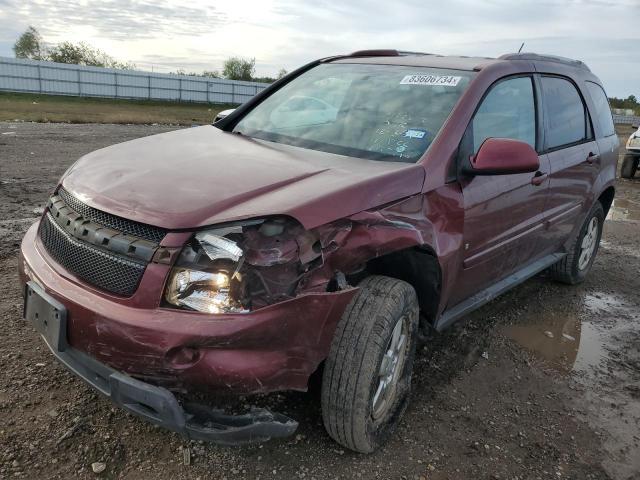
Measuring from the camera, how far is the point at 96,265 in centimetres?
219

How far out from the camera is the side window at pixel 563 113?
3.97 m

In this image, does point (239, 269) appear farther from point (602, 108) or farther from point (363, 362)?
point (602, 108)

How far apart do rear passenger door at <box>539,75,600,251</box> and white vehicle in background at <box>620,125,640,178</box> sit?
941 cm

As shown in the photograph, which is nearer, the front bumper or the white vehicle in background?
the front bumper

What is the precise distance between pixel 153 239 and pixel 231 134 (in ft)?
5.17

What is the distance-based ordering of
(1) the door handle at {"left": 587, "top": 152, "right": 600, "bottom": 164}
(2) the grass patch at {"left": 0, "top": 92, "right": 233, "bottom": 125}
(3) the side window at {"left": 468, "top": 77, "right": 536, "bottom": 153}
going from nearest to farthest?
(3) the side window at {"left": 468, "top": 77, "right": 536, "bottom": 153} < (1) the door handle at {"left": 587, "top": 152, "right": 600, "bottom": 164} < (2) the grass patch at {"left": 0, "top": 92, "right": 233, "bottom": 125}

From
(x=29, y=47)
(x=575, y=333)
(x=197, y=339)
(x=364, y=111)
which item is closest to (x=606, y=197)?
(x=575, y=333)

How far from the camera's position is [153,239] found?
2086 mm

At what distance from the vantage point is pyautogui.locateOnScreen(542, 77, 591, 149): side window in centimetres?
397

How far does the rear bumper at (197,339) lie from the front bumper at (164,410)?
1.6 inches

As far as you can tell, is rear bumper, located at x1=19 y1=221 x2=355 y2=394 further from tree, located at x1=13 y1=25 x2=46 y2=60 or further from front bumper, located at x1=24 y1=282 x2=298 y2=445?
tree, located at x1=13 y1=25 x2=46 y2=60

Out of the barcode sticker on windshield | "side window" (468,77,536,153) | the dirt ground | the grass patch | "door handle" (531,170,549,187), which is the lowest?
the grass patch

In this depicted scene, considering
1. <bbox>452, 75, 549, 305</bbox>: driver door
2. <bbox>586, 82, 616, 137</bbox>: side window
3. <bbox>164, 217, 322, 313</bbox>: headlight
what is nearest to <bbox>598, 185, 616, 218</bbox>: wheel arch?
<bbox>586, 82, 616, 137</bbox>: side window

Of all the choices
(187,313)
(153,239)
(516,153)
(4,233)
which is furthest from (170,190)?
(4,233)
